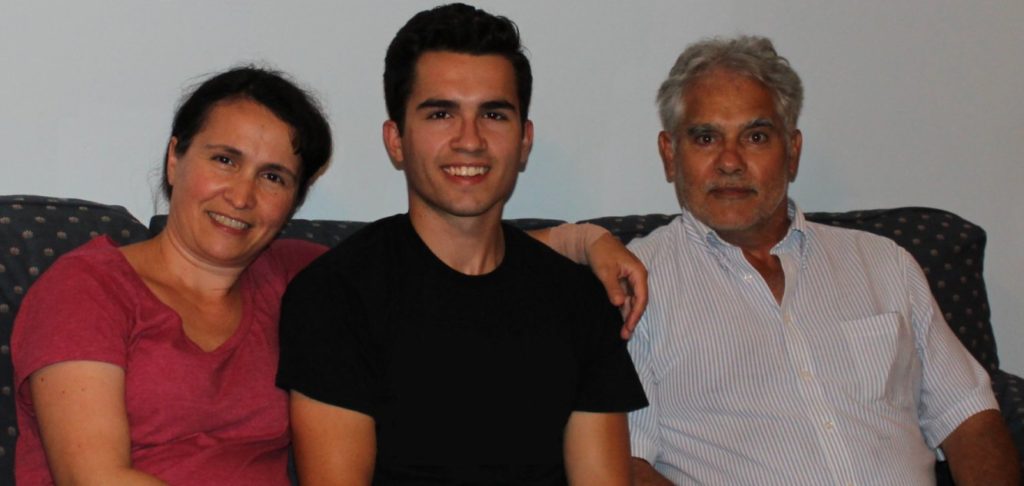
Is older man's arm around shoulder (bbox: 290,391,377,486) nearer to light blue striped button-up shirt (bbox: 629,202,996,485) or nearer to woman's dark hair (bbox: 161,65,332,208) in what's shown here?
woman's dark hair (bbox: 161,65,332,208)

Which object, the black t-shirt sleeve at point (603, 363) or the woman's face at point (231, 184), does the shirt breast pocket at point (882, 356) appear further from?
the woman's face at point (231, 184)

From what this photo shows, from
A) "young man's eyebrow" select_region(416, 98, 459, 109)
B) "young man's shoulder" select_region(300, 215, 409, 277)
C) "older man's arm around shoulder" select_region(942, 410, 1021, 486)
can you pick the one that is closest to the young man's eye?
"young man's shoulder" select_region(300, 215, 409, 277)

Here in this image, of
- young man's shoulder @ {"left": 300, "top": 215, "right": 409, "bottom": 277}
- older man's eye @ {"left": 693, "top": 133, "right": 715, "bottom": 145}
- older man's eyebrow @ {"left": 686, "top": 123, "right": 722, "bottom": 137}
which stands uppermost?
older man's eyebrow @ {"left": 686, "top": 123, "right": 722, "bottom": 137}

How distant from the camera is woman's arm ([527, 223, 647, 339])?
6.95 feet

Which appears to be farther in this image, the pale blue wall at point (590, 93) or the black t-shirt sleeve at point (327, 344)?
the pale blue wall at point (590, 93)

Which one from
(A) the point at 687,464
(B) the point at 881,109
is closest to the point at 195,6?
(A) the point at 687,464

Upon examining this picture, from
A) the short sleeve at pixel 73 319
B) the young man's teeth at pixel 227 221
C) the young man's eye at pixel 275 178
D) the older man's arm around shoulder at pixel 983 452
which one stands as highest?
the young man's eye at pixel 275 178

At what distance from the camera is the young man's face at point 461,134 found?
1976mm

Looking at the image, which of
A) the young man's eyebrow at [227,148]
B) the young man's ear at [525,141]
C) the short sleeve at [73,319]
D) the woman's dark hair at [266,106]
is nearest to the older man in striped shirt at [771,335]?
the young man's ear at [525,141]

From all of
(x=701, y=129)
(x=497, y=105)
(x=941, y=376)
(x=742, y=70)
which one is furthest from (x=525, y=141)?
(x=941, y=376)

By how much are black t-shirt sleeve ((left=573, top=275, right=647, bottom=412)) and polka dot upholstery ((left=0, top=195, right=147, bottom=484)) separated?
83cm

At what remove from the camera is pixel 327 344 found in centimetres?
188

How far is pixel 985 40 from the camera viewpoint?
10.2 feet

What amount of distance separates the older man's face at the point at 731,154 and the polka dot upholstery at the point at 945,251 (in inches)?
11.1
